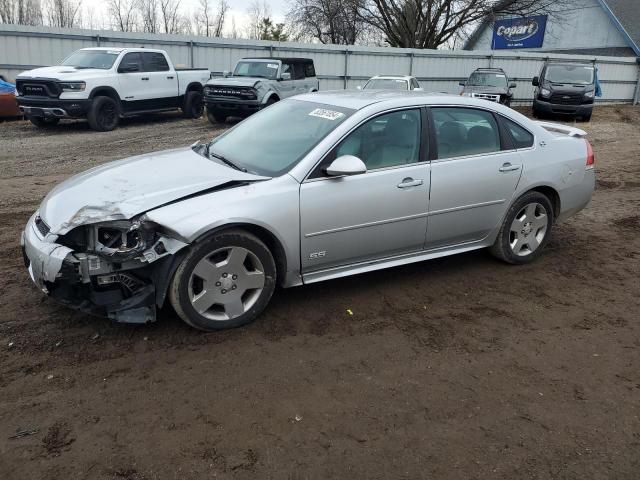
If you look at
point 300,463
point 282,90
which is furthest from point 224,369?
point 282,90

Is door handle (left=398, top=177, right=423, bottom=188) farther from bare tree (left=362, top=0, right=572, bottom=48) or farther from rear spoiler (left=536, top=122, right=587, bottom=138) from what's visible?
bare tree (left=362, top=0, right=572, bottom=48)

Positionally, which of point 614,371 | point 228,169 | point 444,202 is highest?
point 228,169

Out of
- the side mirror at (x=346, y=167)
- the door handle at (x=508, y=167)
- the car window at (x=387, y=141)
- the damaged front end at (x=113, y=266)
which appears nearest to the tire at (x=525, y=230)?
the door handle at (x=508, y=167)

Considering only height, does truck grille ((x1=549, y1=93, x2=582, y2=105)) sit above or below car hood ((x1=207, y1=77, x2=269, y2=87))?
below

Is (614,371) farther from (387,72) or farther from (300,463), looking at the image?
(387,72)

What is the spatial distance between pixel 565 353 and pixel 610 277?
177 centimetres

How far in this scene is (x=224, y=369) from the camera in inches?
133

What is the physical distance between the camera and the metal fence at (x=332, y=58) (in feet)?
55.5

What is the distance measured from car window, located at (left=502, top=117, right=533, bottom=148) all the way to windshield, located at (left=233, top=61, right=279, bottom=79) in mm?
11611

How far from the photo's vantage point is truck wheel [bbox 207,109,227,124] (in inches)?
615

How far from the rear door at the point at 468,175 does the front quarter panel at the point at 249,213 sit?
1.26m

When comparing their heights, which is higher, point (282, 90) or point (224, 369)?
point (282, 90)

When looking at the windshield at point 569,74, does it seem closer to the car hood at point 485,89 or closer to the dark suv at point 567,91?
the dark suv at point 567,91

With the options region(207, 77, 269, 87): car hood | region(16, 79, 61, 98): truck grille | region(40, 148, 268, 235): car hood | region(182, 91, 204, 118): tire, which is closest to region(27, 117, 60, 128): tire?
region(16, 79, 61, 98): truck grille
